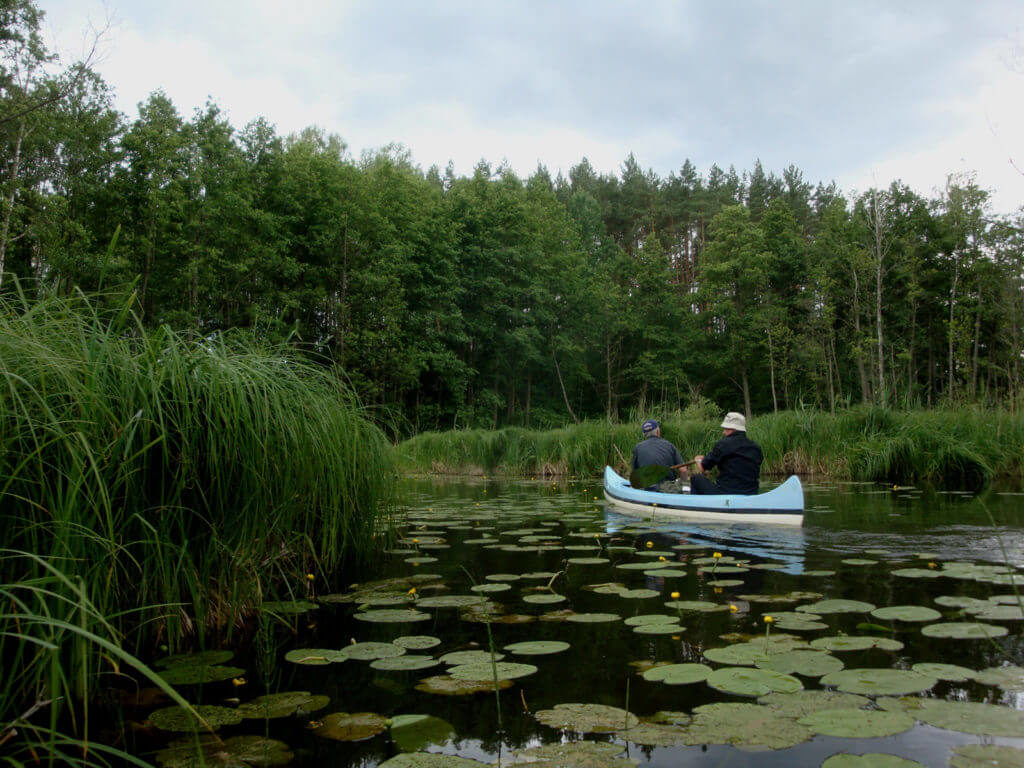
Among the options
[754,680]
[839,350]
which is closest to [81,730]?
[754,680]

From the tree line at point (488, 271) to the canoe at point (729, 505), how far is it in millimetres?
12867

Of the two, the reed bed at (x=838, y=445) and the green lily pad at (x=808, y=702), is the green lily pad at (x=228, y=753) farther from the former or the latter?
the reed bed at (x=838, y=445)

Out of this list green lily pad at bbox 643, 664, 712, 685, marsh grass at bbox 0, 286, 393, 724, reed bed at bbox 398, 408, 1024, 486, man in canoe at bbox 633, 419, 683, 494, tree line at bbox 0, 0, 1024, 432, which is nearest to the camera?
marsh grass at bbox 0, 286, 393, 724

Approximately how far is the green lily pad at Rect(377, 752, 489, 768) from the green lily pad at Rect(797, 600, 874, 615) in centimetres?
220

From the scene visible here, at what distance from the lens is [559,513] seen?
7.72m

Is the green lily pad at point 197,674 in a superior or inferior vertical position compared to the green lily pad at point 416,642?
inferior

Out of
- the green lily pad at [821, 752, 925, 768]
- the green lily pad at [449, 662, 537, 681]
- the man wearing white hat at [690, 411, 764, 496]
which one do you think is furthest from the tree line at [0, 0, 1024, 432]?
the green lily pad at [821, 752, 925, 768]

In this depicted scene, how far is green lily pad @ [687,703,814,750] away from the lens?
186 cm

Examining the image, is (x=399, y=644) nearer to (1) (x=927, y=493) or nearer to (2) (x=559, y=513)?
(2) (x=559, y=513)

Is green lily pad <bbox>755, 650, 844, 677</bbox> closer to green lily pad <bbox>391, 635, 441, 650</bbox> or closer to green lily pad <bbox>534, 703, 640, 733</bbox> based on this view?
green lily pad <bbox>534, 703, 640, 733</bbox>

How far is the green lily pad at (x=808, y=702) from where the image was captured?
2.06 metres

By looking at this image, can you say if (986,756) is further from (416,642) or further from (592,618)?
(416,642)

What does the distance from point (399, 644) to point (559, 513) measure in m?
4.92

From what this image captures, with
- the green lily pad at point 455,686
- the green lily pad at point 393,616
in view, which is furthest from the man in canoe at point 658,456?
the green lily pad at point 455,686
